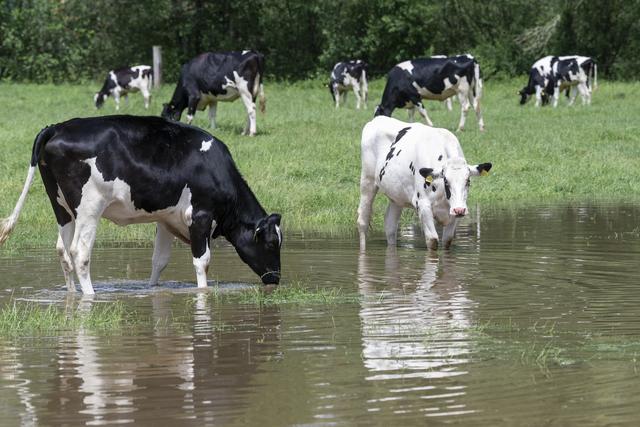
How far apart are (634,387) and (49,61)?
162ft

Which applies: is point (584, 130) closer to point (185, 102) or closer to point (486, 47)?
point (185, 102)

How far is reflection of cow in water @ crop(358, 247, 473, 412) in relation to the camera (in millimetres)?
7332

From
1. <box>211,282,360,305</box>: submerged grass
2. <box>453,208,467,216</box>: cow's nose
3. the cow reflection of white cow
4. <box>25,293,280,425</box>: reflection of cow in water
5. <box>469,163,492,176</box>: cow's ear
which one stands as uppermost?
<box>469,163,492,176</box>: cow's ear

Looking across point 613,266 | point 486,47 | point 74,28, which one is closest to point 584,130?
point 613,266

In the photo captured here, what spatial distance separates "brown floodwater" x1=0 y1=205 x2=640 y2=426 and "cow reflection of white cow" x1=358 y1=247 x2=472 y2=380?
2 cm

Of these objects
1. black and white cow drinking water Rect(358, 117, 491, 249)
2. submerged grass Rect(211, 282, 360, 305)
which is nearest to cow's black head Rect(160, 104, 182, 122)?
black and white cow drinking water Rect(358, 117, 491, 249)

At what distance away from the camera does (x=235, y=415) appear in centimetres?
640

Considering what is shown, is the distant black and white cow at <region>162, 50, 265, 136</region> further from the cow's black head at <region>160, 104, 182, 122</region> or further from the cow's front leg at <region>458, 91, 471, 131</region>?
the cow's front leg at <region>458, 91, 471, 131</region>

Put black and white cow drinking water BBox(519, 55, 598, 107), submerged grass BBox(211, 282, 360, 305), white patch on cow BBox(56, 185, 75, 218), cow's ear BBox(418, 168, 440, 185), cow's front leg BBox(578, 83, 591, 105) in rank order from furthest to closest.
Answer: black and white cow drinking water BBox(519, 55, 598, 107), cow's front leg BBox(578, 83, 591, 105), cow's ear BBox(418, 168, 440, 185), white patch on cow BBox(56, 185, 75, 218), submerged grass BBox(211, 282, 360, 305)

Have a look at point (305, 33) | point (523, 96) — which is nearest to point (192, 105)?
point (523, 96)

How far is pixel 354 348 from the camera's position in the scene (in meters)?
8.07

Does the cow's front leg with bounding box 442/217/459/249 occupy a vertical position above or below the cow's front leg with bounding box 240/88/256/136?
below

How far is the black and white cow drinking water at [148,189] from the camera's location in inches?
433

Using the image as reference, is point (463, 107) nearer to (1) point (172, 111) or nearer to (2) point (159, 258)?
(1) point (172, 111)
